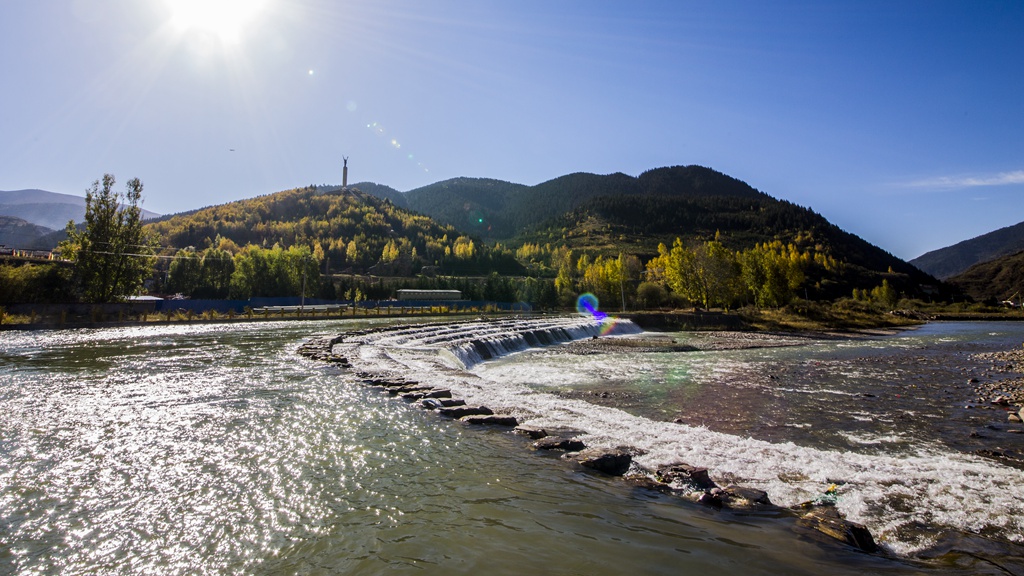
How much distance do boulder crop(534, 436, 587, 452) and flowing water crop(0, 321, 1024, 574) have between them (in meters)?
0.33

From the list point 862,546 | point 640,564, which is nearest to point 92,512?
point 640,564

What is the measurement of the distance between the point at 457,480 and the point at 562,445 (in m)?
2.41

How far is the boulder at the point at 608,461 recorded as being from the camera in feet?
24.2

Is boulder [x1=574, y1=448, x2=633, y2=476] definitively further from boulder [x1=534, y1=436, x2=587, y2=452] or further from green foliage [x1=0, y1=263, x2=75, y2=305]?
green foliage [x1=0, y1=263, x2=75, y2=305]

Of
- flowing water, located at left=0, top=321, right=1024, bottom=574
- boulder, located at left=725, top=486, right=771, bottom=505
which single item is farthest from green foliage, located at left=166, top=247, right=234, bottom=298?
boulder, located at left=725, top=486, right=771, bottom=505

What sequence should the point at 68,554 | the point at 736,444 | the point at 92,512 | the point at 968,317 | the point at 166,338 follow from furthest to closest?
the point at 968,317 < the point at 166,338 < the point at 736,444 < the point at 92,512 < the point at 68,554

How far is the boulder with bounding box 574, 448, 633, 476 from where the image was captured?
291 inches

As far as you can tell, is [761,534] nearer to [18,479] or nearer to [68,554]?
[68,554]

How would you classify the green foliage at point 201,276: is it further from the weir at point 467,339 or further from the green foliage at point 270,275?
the weir at point 467,339

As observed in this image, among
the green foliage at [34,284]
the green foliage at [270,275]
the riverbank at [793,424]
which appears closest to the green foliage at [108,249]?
the green foliage at [34,284]

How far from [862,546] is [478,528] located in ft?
13.0

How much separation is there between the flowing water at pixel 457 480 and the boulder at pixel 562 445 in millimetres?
334

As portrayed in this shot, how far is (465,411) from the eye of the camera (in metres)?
10.8

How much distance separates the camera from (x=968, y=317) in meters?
86.1
